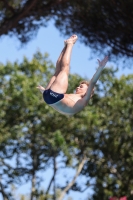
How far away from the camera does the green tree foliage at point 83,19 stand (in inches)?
479

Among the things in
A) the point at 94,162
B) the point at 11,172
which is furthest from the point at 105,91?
the point at 11,172

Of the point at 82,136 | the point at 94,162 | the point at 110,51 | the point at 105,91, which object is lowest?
the point at 94,162

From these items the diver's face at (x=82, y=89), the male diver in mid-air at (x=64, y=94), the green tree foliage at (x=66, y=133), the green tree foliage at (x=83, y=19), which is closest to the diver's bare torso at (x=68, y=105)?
the male diver in mid-air at (x=64, y=94)

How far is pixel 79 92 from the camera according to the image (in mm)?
6332

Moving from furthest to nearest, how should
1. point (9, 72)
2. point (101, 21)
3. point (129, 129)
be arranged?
point (129, 129), point (9, 72), point (101, 21)

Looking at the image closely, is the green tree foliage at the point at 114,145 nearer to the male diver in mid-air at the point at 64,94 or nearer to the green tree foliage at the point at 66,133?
the green tree foliage at the point at 66,133

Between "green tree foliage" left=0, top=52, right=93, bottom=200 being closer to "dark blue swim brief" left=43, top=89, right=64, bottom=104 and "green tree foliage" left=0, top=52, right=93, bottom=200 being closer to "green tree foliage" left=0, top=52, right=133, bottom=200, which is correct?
"green tree foliage" left=0, top=52, right=133, bottom=200

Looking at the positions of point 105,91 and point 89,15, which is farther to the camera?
point 105,91

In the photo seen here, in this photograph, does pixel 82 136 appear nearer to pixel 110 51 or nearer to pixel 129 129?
pixel 129 129

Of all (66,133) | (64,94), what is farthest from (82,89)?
(66,133)

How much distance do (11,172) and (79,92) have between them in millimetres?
15110

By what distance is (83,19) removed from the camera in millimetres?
12781

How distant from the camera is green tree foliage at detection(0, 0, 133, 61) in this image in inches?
479

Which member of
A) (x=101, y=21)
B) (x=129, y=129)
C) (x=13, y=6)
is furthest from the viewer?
(x=129, y=129)
